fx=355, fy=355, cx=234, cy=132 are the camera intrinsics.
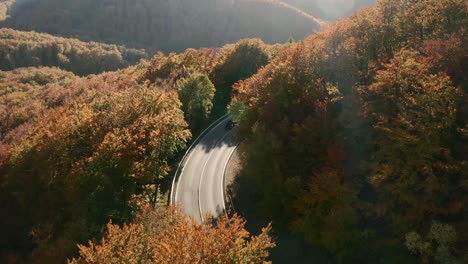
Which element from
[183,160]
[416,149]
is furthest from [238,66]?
[416,149]

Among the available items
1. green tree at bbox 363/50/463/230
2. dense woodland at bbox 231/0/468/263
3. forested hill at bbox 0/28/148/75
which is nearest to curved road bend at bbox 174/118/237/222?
dense woodland at bbox 231/0/468/263

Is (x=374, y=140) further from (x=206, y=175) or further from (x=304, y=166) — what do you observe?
(x=206, y=175)

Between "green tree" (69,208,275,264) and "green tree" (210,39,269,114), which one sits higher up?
"green tree" (210,39,269,114)

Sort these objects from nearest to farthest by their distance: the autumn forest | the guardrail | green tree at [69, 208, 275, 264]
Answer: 1. green tree at [69, 208, 275, 264]
2. the autumn forest
3. the guardrail

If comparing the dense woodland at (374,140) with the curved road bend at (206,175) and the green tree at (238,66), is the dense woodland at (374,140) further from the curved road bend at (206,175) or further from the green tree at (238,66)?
the green tree at (238,66)

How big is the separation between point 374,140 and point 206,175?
75.0ft

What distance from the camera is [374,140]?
29172mm

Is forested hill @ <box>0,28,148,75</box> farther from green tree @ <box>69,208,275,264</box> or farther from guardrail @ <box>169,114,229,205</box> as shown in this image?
green tree @ <box>69,208,275,264</box>

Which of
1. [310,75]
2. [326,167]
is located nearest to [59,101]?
[310,75]

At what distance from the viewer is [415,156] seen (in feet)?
84.1

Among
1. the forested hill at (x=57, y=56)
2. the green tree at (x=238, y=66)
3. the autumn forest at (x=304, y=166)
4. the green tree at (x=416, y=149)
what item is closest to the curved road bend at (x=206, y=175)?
the autumn forest at (x=304, y=166)

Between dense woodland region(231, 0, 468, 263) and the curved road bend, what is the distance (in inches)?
182

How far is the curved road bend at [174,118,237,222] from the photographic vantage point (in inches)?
1588

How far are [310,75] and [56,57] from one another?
168m
